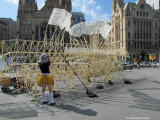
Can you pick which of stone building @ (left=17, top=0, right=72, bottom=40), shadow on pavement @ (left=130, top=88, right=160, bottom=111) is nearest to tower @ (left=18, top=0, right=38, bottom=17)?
stone building @ (left=17, top=0, right=72, bottom=40)

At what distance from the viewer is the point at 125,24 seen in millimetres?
48125

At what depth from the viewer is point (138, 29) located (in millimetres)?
50125

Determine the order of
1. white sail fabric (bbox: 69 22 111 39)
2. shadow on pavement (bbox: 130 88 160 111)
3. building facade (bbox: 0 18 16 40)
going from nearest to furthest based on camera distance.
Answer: shadow on pavement (bbox: 130 88 160 111) < white sail fabric (bbox: 69 22 111 39) < building facade (bbox: 0 18 16 40)

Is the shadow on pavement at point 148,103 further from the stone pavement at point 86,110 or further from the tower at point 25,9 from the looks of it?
→ the tower at point 25,9

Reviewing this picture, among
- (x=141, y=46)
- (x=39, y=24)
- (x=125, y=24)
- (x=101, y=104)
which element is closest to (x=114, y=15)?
(x=125, y=24)

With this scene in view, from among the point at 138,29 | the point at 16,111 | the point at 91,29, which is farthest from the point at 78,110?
the point at 138,29

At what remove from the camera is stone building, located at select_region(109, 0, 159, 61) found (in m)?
48.6

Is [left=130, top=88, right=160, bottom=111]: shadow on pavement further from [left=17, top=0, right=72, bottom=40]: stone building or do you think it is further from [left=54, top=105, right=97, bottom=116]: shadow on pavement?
[left=17, top=0, right=72, bottom=40]: stone building

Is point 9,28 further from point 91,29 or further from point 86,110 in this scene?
point 86,110

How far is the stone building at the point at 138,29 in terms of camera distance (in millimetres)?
48625

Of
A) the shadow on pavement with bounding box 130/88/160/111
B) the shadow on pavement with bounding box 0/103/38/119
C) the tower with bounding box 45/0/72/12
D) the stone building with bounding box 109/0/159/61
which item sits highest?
the tower with bounding box 45/0/72/12

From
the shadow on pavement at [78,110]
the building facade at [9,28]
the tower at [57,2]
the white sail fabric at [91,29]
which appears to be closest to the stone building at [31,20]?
the tower at [57,2]

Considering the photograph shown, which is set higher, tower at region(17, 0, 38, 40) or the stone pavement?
tower at region(17, 0, 38, 40)

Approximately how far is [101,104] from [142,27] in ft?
168
